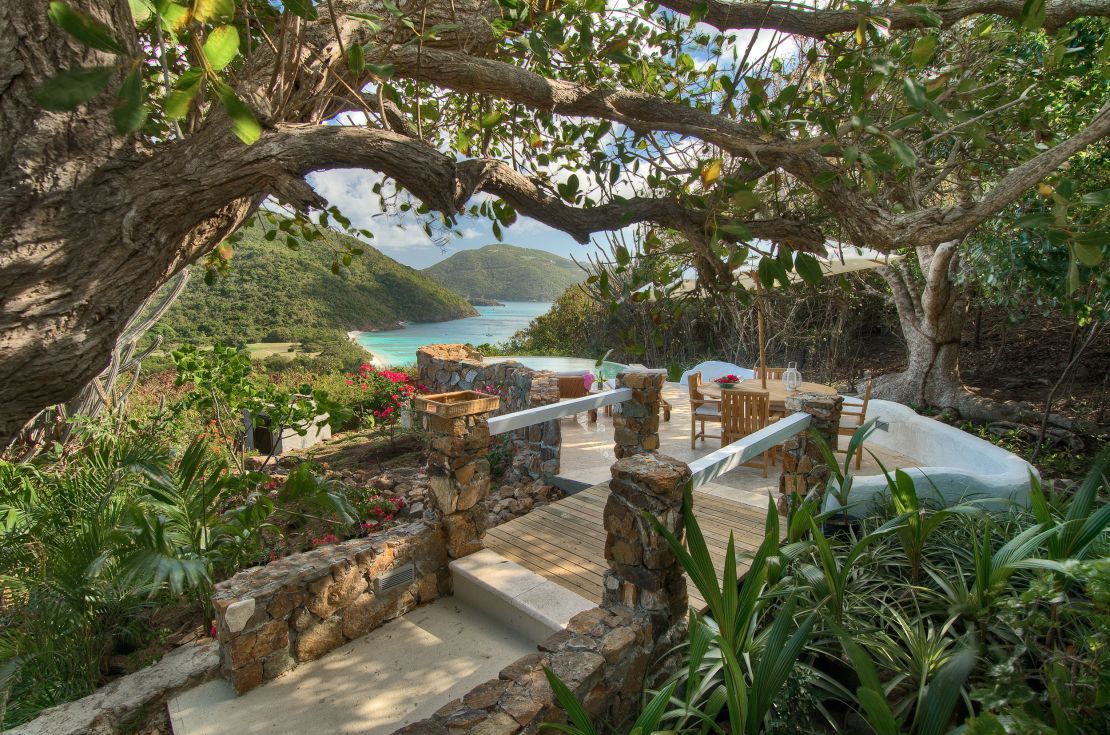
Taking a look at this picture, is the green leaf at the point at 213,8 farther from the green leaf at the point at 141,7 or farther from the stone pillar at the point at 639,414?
the stone pillar at the point at 639,414

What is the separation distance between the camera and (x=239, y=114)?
2.55 feet

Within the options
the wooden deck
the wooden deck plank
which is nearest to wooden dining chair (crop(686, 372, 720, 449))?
the wooden deck

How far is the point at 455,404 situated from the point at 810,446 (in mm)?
2389

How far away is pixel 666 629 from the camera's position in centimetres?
228

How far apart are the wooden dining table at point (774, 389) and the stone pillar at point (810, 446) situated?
161 centimetres

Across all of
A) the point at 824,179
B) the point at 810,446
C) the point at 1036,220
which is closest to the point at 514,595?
the point at 810,446

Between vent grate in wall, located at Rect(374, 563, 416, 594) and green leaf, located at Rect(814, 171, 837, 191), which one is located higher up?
green leaf, located at Rect(814, 171, 837, 191)

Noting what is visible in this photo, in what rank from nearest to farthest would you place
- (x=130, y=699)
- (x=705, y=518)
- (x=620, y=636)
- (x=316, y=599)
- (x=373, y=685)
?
(x=620, y=636) → (x=130, y=699) → (x=373, y=685) → (x=316, y=599) → (x=705, y=518)

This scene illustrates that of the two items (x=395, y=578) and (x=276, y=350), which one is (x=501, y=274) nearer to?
(x=276, y=350)

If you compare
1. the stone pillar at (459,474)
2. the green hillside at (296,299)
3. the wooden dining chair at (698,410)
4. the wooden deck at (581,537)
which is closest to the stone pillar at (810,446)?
the wooden deck at (581,537)

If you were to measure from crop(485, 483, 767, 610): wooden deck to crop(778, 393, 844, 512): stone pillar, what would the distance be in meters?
0.41

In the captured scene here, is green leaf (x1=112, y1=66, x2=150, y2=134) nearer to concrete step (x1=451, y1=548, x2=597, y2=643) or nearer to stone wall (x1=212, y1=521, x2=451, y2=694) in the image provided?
stone wall (x1=212, y1=521, x2=451, y2=694)

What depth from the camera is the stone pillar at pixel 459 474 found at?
3219 mm

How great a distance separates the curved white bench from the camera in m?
2.96
